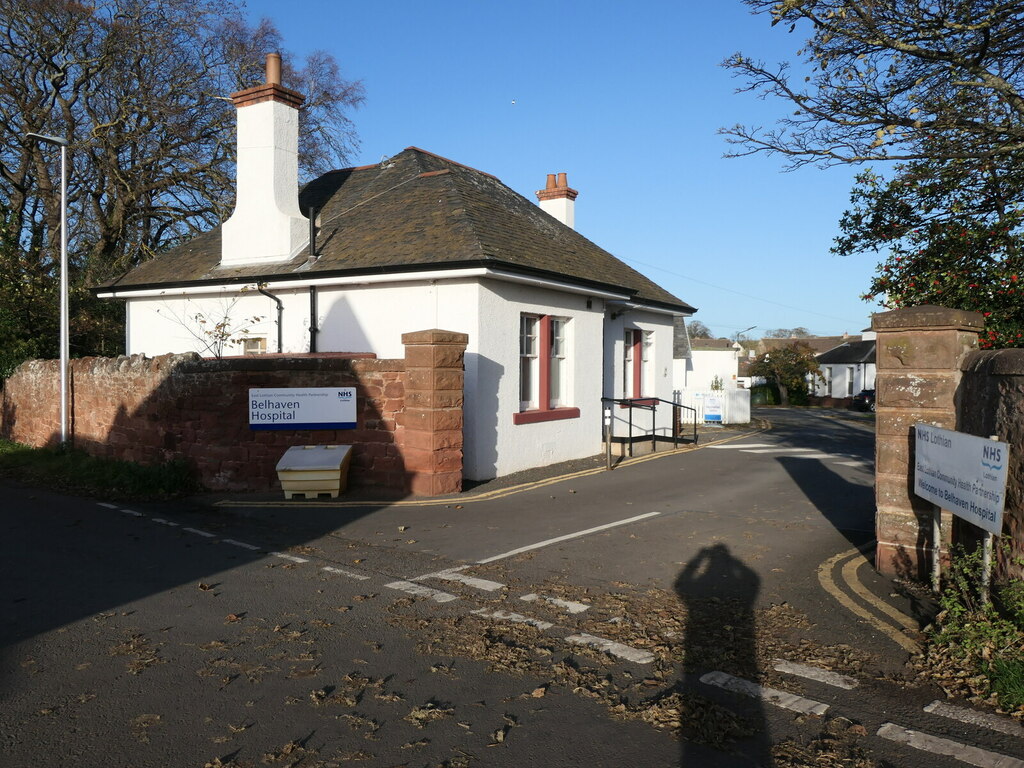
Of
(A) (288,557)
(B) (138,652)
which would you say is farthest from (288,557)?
(B) (138,652)

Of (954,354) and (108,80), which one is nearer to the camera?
(954,354)

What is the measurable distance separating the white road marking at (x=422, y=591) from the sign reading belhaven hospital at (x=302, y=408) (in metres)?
5.26

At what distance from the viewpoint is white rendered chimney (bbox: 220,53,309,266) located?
621 inches

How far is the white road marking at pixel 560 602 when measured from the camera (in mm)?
6164

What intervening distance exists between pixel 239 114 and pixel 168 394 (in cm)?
662

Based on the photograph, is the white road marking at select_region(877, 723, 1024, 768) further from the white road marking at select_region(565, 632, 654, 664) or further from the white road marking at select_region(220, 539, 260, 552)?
the white road marking at select_region(220, 539, 260, 552)

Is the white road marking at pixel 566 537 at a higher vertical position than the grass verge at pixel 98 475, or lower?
lower

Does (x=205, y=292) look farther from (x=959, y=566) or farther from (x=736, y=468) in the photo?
(x=959, y=566)

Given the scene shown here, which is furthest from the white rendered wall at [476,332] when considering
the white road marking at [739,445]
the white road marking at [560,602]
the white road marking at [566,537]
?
the white road marking at [560,602]

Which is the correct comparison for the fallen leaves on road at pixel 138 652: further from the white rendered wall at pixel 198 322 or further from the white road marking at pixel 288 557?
the white rendered wall at pixel 198 322

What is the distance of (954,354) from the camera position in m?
6.75

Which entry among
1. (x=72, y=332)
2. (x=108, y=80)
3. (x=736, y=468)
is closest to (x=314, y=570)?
(x=736, y=468)

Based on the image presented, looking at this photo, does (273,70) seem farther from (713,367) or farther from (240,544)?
(713,367)

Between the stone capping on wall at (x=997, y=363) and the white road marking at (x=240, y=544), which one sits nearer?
the stone capping on wall at (x=997, y=363)
